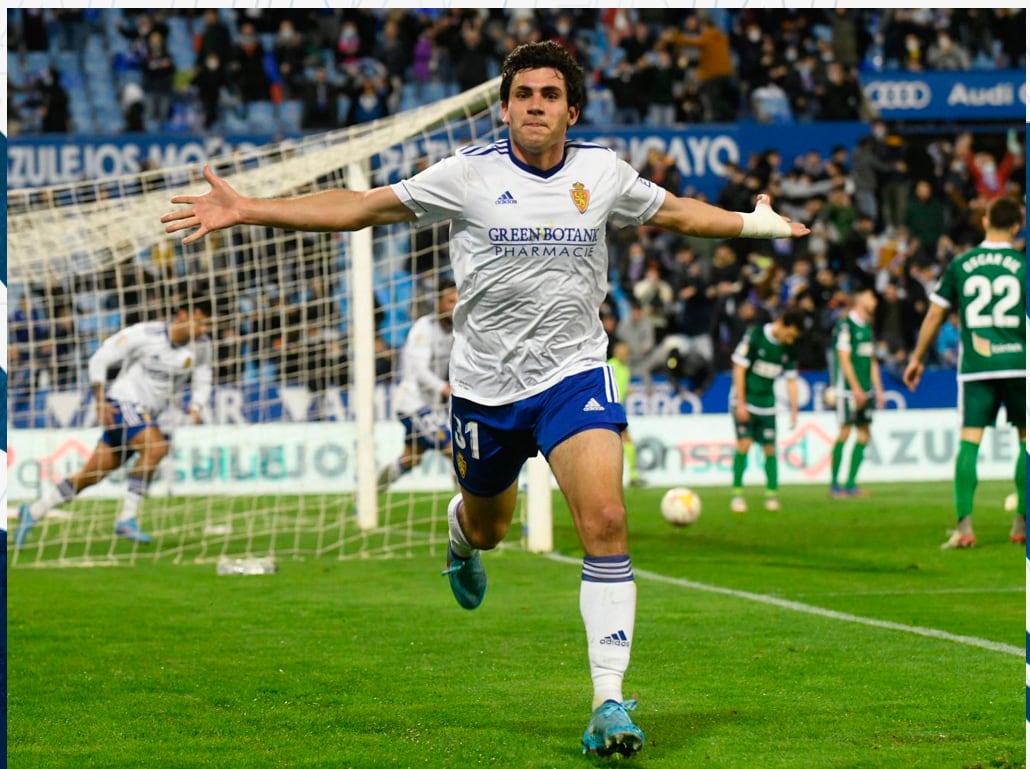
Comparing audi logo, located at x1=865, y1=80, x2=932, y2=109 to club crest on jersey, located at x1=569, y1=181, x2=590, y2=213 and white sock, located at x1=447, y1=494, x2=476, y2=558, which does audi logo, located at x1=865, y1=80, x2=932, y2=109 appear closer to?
white sock, located at x1=447, y1=494, x2=476, y2=558

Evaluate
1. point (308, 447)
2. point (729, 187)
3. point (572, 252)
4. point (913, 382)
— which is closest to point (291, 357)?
point (308, 447)

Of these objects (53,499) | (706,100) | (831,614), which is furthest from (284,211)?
(706,100)

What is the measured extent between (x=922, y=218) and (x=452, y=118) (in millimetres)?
15784

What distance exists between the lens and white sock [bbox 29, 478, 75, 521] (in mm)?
13227

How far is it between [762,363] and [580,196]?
11261mm

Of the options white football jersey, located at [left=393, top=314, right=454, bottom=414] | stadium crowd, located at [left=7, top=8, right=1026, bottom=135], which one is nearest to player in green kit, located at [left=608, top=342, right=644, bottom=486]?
white football jersey, located at [left=393, top=314, right=454, bottom=414]

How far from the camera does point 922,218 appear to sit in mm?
26453

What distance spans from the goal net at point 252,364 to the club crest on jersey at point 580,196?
5.65 m

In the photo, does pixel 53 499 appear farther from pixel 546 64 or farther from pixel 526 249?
pixel 546 64

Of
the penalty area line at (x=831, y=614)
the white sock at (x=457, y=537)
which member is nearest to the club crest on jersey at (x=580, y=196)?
the white sock at (x=457, y=537)

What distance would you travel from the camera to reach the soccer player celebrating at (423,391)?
14.4 m

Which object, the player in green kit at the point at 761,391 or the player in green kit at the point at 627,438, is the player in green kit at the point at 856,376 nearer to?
the player in green kit at the point at 761,391

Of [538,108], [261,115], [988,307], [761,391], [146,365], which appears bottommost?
[761,391]

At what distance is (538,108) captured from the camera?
5660 millimetres
